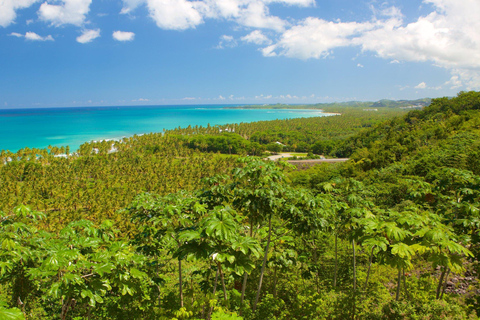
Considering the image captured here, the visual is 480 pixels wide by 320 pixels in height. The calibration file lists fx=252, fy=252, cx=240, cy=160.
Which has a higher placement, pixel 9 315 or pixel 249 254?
pixel 9 315

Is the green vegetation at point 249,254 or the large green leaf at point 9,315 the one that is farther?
the green vegetation at point 249,254

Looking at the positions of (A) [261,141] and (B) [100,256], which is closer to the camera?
(B) [100,256]

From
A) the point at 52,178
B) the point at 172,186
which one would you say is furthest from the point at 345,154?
the point at 52,178

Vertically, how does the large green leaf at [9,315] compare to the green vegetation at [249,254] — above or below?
above

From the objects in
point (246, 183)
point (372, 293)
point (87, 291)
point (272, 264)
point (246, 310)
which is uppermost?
point (246, 183)

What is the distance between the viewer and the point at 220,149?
106 m

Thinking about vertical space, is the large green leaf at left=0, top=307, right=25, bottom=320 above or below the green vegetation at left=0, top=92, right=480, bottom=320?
above

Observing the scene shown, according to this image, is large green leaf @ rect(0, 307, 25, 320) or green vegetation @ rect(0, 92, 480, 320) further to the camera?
green vegetation @ rect(0, 92, 480, 320)

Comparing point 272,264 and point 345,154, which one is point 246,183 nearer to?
point 272,264

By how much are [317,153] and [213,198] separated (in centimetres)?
10196

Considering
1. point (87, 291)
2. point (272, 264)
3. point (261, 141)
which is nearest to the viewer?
point (87, 291)

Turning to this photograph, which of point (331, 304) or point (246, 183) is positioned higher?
point (246, 183)

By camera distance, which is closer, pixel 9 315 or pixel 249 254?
pixel 9 315

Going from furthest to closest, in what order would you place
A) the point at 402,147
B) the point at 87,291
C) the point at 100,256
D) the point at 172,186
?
the point at 172,186
the point at 402,147
the point at 100,256
the point at 87,291
